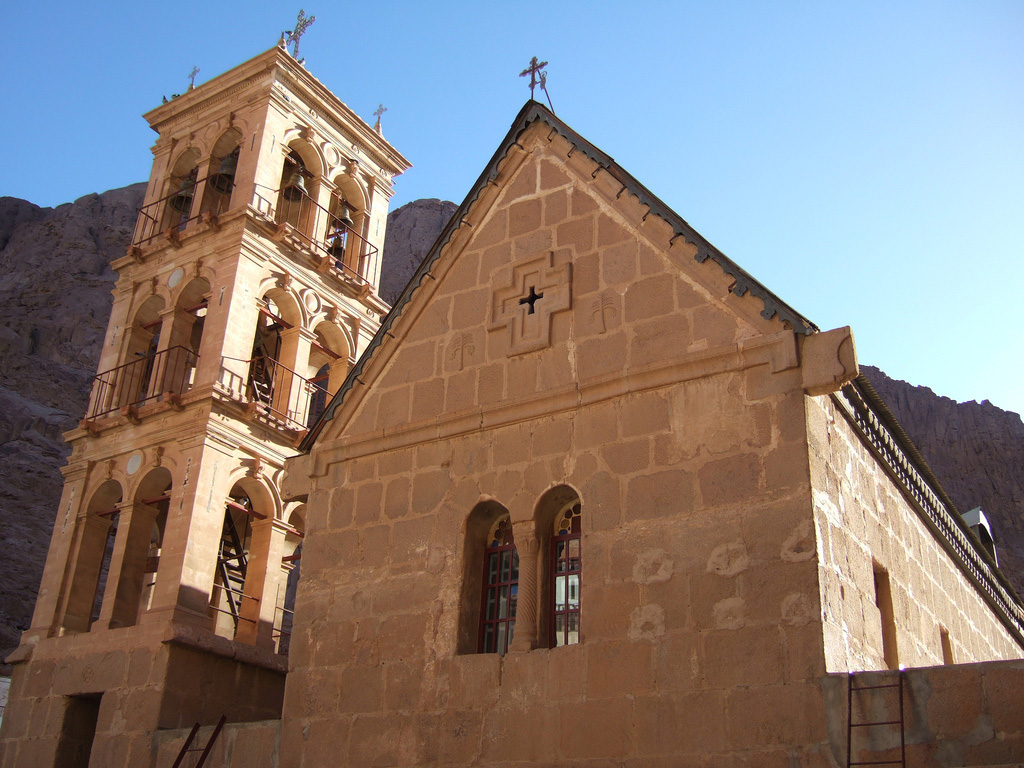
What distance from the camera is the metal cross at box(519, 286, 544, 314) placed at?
12.5 m

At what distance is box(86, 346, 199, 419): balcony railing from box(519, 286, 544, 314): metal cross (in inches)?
397

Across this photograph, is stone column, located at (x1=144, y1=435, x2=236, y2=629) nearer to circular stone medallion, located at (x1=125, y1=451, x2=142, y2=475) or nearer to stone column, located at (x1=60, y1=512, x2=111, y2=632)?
circular stone medallion, located at (x1=125, y1=451, x2=142, y2=475)

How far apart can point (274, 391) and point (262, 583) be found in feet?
13.0

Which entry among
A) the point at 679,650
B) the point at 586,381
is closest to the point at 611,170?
the point at 586,381

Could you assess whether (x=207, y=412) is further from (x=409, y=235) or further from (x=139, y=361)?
(x=409, y=235)

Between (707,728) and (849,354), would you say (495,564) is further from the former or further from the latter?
(849,354)

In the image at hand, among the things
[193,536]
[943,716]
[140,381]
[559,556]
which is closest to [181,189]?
[140,381]

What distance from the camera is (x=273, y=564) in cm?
1997

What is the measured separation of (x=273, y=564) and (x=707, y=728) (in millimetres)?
12348

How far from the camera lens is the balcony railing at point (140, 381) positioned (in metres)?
21.1

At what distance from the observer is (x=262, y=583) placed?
19578 millimetres

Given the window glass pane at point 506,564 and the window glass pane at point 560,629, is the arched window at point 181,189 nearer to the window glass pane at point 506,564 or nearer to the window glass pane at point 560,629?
the window glass pane at point 506,564

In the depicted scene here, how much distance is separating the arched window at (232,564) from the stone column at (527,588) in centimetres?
969

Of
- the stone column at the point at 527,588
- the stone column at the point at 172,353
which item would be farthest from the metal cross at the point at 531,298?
the stone column at the point at 172,353
